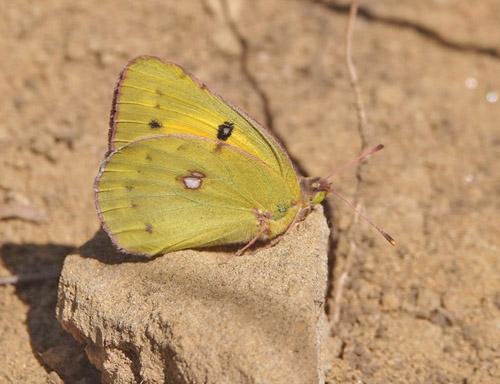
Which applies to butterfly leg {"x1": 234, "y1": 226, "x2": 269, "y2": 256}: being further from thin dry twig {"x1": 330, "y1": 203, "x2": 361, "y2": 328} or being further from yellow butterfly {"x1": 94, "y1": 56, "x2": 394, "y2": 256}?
thin dry twig {"x1": 330, "y1": 203, "x2": 361, "y2": 328}

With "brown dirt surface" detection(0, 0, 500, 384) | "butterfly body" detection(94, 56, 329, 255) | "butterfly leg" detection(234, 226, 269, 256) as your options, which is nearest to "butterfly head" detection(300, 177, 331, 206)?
"butterfly body" detection(94, 56, 329, 255)

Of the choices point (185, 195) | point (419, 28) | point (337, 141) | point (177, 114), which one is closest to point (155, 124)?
point (177, 114)

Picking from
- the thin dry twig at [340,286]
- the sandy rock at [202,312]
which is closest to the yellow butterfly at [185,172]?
the sandy rock at [202,312]

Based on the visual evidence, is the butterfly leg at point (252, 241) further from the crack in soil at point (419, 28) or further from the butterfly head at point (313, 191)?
the crack in soil at point (419, 28)

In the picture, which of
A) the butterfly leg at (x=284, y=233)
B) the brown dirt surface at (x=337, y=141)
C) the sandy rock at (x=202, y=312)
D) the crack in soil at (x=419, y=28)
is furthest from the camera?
the crack in soil at (x=419, y=28)

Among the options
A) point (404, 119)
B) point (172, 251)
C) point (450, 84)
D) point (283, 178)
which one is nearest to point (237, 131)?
point (283, 178)

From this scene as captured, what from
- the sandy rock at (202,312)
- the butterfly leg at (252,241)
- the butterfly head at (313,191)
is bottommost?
the sandy rock at (202,312)

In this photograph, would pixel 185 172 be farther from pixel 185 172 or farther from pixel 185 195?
pixel 185 195

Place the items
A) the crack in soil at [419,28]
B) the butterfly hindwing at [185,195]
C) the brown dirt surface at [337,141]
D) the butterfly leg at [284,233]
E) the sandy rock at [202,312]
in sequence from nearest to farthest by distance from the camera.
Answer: the sandy rock at [202,312] < the butterfly hindwing at [185,195] < the butterfly leg at [284,233] < the brown dirt surface at [337,141] < the crack in soil at [419,28]

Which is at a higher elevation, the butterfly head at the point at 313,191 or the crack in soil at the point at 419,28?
the crack in soil at the point at 419,28
